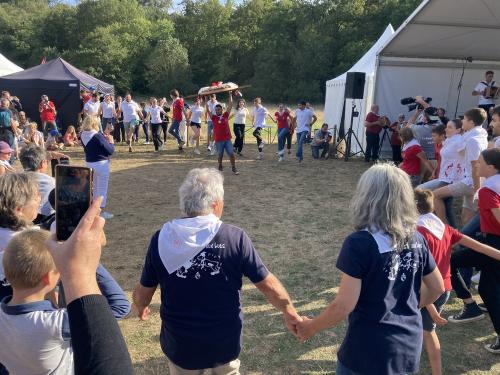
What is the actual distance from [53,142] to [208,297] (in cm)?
1309

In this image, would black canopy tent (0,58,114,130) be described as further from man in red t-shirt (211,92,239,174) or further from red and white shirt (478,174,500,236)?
red and white shirt (478,174,500,236)

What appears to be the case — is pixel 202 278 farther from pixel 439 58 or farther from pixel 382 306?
pixel 439 58

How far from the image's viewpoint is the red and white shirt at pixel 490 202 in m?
3.37

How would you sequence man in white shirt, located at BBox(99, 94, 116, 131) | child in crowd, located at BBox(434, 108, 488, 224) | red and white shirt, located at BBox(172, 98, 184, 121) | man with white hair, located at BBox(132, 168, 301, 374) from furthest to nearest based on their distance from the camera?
man in white shirt, located at BBox(99, 94, 116, 131) → red and white shirt, located at BBox(172, 98, 184, 121) → child in crowd, located at BBox(434, 108, 488, 224) → man with white hair, located at BBox(132, 168, 301, 374)

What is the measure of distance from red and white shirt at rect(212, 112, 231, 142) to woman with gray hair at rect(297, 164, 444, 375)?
785cm

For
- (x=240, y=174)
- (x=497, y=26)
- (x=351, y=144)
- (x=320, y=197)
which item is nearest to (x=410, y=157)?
(x=320, y=197)

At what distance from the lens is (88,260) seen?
1.09 meters

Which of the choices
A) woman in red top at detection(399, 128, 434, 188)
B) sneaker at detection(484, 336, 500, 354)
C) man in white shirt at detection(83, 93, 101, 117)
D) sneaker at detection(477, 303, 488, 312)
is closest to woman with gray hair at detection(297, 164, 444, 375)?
sneaker at detection(484, 336, 500, 354)

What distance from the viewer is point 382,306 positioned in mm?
1988

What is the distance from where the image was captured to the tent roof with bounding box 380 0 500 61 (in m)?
9.25

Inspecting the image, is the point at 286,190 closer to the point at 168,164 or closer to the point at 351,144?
the point at 168,164

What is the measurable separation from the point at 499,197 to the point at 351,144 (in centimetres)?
1023

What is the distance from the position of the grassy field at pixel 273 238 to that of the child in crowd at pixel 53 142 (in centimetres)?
60

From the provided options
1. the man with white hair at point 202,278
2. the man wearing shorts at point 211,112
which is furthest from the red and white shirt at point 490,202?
the man wearing shorts at point 211,112
